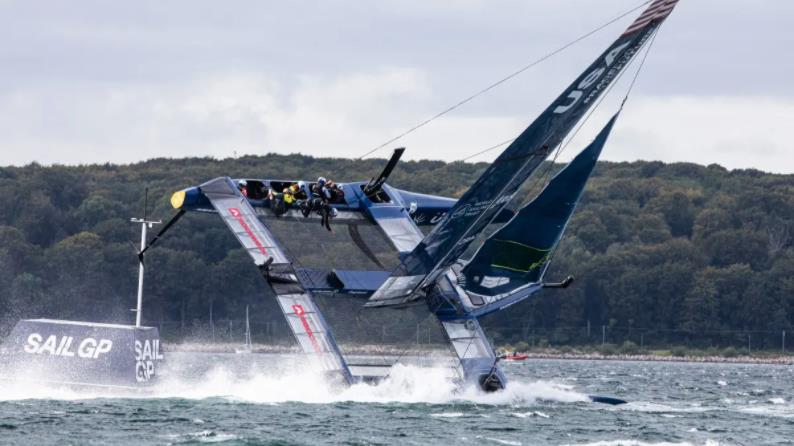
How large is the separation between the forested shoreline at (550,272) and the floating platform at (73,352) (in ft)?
216

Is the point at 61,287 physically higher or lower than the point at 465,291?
higher

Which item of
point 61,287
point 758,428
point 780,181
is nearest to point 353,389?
point 758,428

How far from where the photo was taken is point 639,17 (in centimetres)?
3719

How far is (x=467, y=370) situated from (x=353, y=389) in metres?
3.04

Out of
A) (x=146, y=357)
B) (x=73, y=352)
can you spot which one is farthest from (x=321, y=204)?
(x=73, y=352)

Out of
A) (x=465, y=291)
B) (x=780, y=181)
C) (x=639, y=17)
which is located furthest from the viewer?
(x=780, y=181)

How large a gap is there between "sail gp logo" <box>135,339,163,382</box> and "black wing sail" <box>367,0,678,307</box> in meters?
6.00

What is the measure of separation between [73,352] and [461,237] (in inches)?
367

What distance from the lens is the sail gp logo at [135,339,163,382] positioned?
35.0 meters

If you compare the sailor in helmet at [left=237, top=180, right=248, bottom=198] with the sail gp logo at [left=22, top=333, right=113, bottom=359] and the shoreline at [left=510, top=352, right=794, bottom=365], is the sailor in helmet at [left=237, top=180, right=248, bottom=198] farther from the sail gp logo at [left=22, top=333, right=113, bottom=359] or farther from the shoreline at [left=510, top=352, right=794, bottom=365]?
the shoreline at [left=510, top=352, right=794, bottom=365]

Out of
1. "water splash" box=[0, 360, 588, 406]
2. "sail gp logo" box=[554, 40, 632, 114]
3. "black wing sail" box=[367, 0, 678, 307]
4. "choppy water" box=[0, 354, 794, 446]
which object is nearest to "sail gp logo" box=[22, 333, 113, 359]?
"choppy water" box=[0, 354, 794, 446]

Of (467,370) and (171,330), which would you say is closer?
(467,370)

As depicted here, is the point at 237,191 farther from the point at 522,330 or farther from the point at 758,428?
the point at 522,330

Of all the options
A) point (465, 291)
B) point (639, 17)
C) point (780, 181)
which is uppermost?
point (780, 181)
